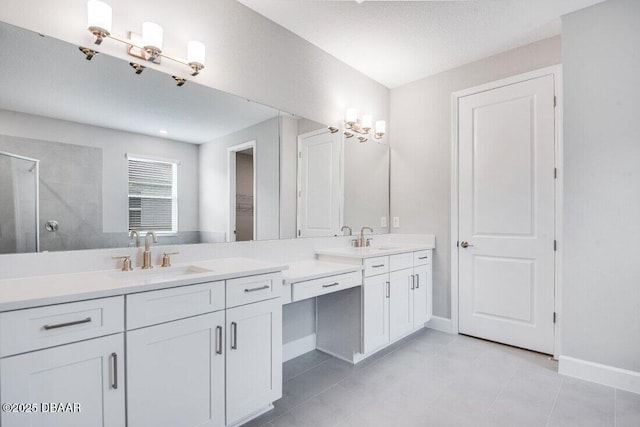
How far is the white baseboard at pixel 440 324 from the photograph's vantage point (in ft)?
10.5

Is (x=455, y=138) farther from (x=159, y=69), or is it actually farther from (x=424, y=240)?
(x=159, y=69)

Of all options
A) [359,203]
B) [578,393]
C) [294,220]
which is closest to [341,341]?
[294,220]

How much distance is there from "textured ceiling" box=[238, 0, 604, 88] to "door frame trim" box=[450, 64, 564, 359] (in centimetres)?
29

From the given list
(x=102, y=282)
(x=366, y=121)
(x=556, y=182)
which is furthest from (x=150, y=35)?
(x=556, y=182)

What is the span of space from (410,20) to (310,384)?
2781 millimetres

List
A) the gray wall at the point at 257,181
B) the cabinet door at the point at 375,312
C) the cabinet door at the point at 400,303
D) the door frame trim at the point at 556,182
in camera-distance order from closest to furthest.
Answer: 1. the gray wall at the point at 257,181
2. the cabinet door at the point at 375,312
3. the door frame trim at the point at 556,182
4. the cabinet door at the point at 400,303

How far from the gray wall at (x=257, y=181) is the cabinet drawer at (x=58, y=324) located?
34.4 inches

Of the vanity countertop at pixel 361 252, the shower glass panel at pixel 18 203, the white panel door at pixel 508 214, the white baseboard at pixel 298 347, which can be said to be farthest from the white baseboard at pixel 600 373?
the shower glass panel at pixel 18 203

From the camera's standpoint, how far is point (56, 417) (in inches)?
43.8

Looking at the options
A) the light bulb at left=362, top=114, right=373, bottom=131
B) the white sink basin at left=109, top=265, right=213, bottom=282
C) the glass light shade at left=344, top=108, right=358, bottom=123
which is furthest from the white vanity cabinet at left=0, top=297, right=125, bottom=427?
the light bulb at left=362, top=114, right=373, bottom=131

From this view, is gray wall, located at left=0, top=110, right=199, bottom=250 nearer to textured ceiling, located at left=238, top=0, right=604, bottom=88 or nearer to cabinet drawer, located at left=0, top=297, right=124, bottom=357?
cabinet drawer, located at left=0, top=297, right=124, bottom=357

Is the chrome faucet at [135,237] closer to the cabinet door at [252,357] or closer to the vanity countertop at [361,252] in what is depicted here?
the cabinet door at [252,357]

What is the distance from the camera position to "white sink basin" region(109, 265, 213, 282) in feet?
5.26

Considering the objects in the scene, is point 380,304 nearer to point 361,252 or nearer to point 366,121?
point 361,252
